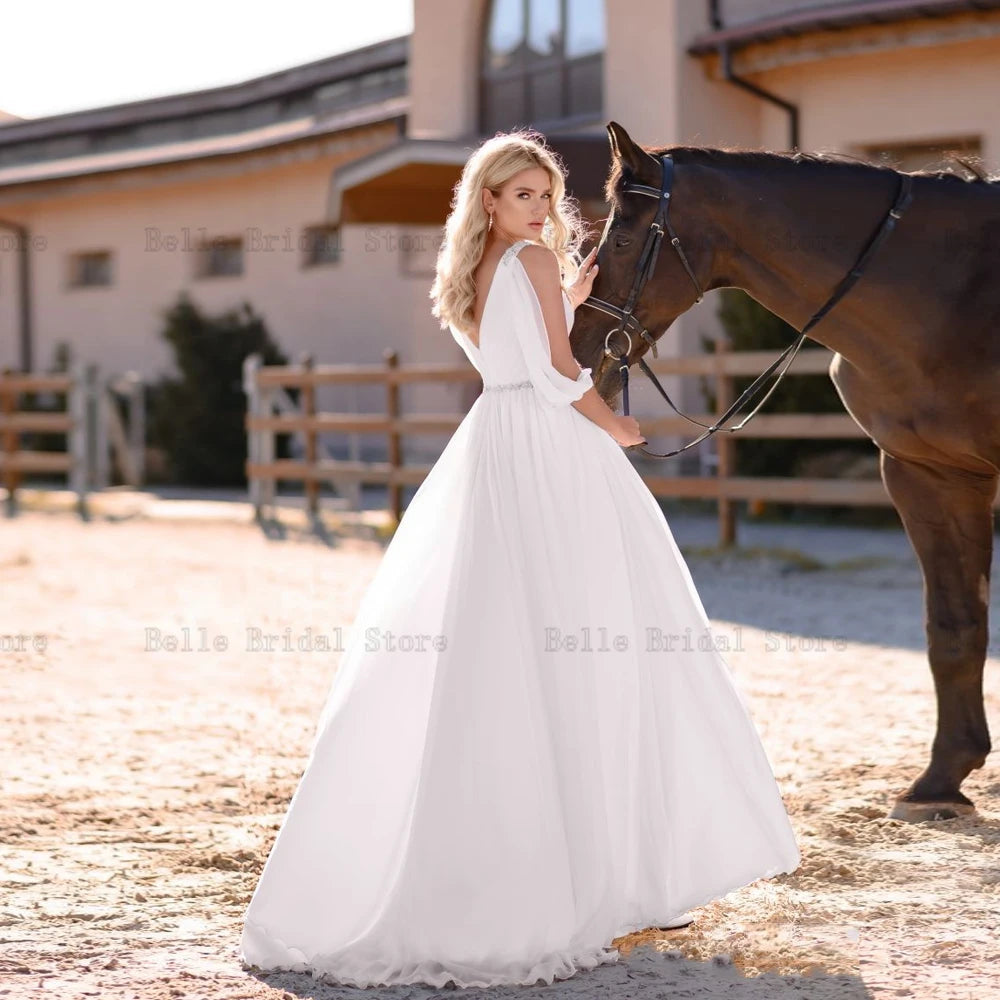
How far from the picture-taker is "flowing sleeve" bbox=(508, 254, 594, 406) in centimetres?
341

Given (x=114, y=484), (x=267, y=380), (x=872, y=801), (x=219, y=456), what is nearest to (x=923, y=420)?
(x=872, y=801)

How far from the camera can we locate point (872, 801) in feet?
14.8

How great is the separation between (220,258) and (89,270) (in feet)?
9.70

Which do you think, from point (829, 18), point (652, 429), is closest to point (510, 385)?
point (652, 429)

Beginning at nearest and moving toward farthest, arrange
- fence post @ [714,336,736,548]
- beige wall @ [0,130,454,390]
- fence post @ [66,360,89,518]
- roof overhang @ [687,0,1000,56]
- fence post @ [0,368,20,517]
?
fence post @ [714,336,736,548]
roof overhang @ [687,0,1000,56]
fence post @ [66,360,89,518]
fence post @ [0,368,20,517]
beige wall @ [0,130,454,390]

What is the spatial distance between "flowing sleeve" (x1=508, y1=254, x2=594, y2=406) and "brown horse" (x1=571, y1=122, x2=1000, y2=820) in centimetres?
43

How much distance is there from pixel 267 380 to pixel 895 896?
37.7 feet

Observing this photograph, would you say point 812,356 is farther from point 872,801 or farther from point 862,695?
point 872,801

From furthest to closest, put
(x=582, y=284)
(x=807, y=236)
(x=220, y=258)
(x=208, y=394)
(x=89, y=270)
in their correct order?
(x=89, y=270), (x=220, y=258), (x=208, y=394), (x=807, y=236), (x=582, y=284)

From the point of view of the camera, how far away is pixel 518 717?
3234mm

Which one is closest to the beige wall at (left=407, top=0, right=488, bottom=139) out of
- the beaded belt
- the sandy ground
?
the sandy ground

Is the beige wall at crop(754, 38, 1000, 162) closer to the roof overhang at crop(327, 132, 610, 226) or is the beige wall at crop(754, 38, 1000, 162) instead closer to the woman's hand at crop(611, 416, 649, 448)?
the roof overhang at crop(327, 132, 610, 226)

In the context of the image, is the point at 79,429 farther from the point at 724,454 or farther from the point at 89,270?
the point at 724,454

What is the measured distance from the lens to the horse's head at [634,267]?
3.78 metres
